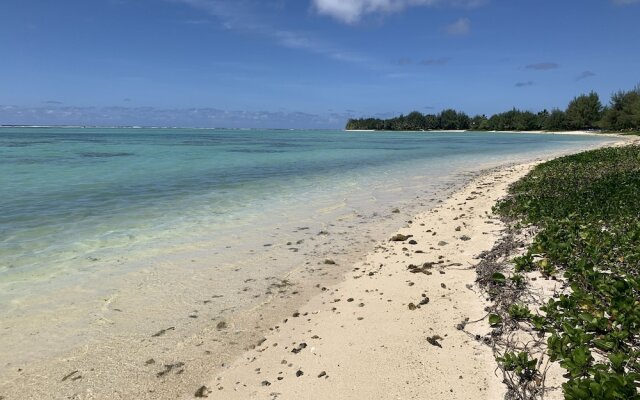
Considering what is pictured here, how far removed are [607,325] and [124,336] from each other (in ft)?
20.7

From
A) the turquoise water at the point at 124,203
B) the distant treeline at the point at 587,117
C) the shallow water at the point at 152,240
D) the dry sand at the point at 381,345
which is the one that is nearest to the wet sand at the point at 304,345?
the dry sand at the point at 381,345

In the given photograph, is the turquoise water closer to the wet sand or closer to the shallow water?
the shallow water

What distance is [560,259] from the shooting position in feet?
22.1

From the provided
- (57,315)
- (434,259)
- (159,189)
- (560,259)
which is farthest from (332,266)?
(159,189)

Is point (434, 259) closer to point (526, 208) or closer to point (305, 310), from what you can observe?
point (305, 310)

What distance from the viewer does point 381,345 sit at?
517cm

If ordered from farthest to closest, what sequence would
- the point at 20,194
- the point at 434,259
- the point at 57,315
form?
the point at 20,194, the point at 434,259, the point at 57,315

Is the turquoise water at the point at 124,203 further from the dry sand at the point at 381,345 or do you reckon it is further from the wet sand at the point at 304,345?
the dry sand at the point at 381,345

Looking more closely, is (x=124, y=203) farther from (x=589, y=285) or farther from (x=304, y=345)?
A: (x=589, y=285)

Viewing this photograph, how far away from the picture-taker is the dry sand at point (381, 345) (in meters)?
4.35

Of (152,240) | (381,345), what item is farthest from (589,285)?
(152,240)

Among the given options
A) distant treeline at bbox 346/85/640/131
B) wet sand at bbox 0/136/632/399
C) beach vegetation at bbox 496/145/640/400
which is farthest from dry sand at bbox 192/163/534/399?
distant treeline at bbox 346/85/640/131

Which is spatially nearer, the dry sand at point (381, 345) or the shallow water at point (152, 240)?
the dry sand at point (381, 345)

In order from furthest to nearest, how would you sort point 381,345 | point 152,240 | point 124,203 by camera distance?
point 124,203 → point 152,240 → point 381,345
